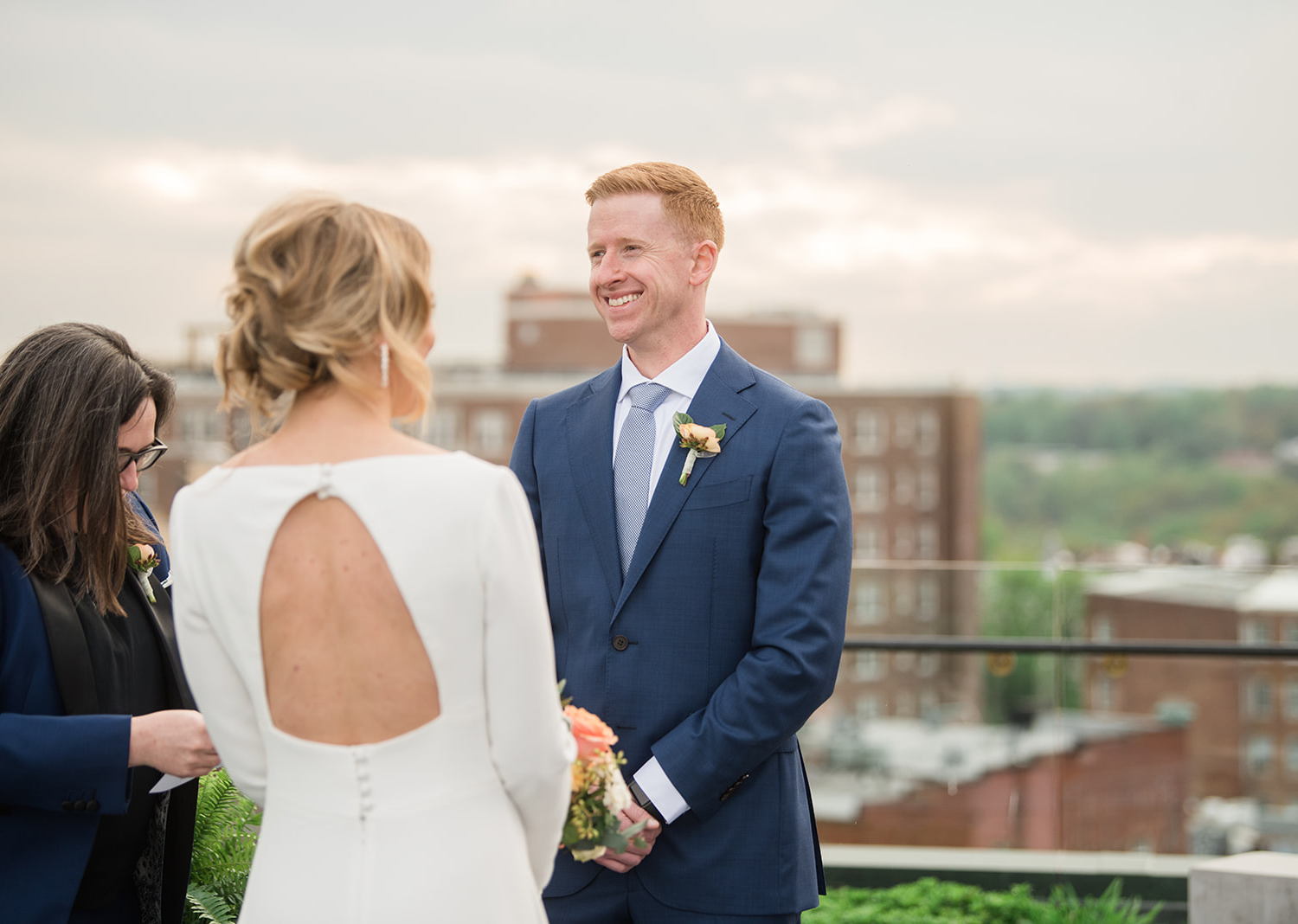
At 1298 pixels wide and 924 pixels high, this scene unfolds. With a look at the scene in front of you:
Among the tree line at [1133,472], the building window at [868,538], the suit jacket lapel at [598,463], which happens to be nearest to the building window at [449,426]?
the building window at [868,538]

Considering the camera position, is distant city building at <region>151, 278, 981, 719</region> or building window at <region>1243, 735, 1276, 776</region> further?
distant city building at <region>151, 278, 981, 719</region>

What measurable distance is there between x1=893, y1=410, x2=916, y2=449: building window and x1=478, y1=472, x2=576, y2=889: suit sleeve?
82633mm

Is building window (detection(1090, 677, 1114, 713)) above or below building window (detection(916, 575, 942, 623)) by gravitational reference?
below

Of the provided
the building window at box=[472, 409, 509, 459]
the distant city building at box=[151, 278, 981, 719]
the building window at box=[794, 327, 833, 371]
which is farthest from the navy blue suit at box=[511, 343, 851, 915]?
the building window at box=[794, 327, 833, 371]

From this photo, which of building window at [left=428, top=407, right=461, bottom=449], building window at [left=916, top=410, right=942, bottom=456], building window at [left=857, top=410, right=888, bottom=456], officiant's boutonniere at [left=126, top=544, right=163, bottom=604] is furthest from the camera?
building window at [left=916, top=410, right=942, bottom=456]

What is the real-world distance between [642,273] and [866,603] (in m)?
5.74

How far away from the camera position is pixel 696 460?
2453 millimetres

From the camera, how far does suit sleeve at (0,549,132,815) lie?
2.06 m

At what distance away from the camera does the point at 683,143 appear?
9381 centimetres

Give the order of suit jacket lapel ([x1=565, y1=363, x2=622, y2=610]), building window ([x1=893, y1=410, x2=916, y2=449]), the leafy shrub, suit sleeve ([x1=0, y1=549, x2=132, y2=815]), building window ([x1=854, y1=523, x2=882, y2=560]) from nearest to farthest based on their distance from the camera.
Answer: suit sleeve ([x1=0, y1=549, x2=132, y2=815]), suit jacket lapel ([x1=565, y1=363, x2=622, y2=610]), the leafy shrub, building window ([x1=893, y1=410, x2=916, y2=449]), building window ([x1=854, y1=523, x2=882, y2=560])

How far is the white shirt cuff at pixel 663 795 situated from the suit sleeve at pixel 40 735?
3.20ft

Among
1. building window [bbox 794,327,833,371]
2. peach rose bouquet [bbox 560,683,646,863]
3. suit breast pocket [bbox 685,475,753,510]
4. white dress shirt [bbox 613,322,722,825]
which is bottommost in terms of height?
peach rose bouquet [bbox 560,683,646,863]

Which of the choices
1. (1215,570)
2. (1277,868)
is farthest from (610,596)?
Answer: (1215,570)

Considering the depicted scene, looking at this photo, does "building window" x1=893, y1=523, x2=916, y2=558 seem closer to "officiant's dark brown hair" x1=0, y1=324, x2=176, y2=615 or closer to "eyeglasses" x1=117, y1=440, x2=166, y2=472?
"eyeglasses" x1=117, y1=440, x2=166, y2=472
